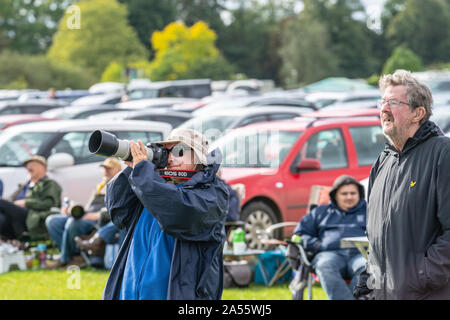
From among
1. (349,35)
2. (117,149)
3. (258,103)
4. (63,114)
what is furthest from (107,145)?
(349,35)

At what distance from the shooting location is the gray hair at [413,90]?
3.91 meters

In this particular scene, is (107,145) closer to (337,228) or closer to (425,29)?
(337,228)

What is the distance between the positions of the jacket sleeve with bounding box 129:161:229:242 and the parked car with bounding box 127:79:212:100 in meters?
27.2

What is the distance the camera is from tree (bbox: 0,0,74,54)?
78.6m

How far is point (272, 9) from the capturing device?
9925cm

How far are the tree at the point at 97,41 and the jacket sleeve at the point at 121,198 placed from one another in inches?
2263

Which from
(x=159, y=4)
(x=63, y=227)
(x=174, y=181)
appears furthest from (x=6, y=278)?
(x=159, y=4)

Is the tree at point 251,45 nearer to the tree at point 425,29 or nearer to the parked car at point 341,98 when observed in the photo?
the tree at point 425,29

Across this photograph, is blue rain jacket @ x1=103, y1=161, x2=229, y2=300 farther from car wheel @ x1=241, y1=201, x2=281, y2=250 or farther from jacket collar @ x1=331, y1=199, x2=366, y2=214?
car wheel @ x1=241, y1=201, x2=281, y2=250

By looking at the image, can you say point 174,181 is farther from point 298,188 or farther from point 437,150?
point 298,188

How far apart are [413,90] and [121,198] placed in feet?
5.11

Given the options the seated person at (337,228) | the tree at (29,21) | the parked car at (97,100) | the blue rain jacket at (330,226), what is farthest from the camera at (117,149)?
the tree at (29,21)

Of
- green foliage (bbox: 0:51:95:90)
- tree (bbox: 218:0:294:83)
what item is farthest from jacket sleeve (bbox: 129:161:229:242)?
→ tree (bbox: 218:0:294:83)
